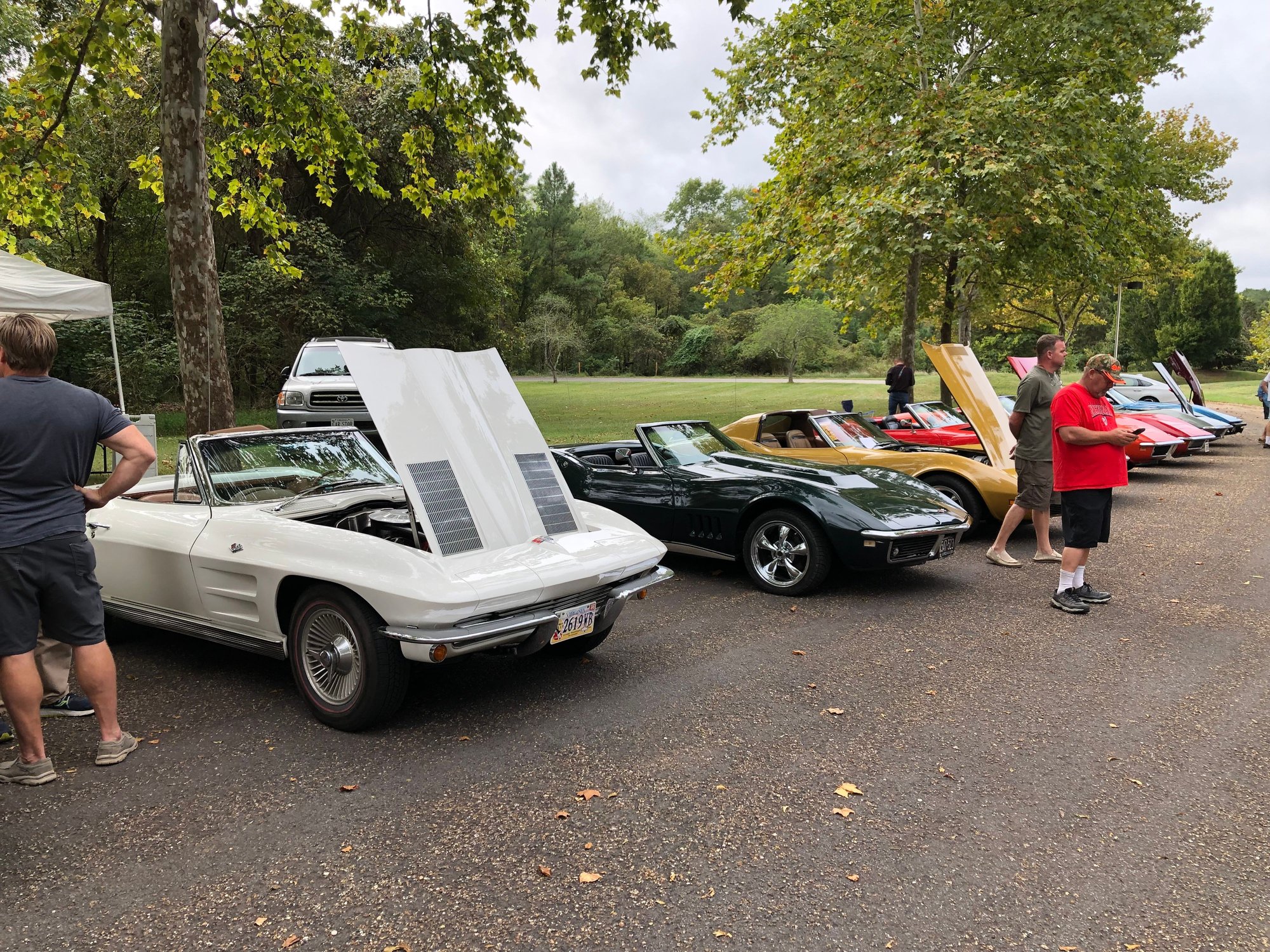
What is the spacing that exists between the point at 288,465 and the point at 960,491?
6297mm

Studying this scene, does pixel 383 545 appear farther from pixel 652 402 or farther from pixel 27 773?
pixel 652 402

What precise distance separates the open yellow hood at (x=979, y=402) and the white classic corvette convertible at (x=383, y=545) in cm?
512

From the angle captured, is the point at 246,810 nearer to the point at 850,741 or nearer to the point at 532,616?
the point at 532,616

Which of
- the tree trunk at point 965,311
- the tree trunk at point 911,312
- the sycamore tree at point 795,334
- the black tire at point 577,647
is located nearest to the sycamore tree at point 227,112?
the black tire at point 577,647

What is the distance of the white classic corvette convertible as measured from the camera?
11.7 ft

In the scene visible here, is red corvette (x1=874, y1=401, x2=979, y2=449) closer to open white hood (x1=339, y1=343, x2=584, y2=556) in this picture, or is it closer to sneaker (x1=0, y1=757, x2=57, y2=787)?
open white hood (x1=339, y1=343, x2=584, y2=556)

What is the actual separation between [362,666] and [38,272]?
825 cm

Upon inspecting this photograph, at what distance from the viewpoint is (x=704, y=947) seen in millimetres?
2277

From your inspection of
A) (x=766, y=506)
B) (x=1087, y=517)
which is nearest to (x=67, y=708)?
(x=766, y=506)


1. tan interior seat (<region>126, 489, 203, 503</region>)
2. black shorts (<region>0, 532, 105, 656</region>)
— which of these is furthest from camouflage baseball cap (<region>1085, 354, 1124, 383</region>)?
black shorts (<region>0, 532, 105, 656</region>)

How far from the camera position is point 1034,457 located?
274 inches

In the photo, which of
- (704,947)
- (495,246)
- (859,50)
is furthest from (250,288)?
(704,947)

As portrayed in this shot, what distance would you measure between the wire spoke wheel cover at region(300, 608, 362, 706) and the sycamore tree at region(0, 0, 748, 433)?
5355 millimetres

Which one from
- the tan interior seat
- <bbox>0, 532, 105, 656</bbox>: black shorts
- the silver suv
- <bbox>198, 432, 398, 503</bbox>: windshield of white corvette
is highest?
the silver suv
